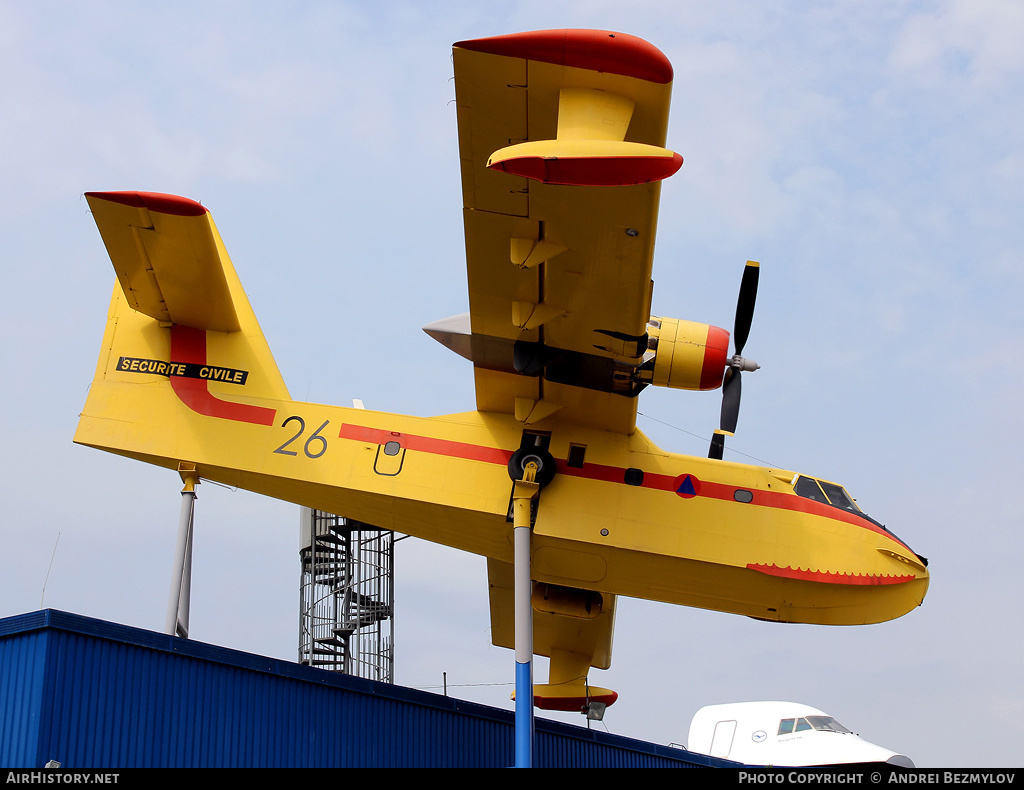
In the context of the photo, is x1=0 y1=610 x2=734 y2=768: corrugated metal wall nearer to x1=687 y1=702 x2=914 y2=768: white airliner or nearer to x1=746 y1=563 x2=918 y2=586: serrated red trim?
x1=746 y1=563 x2=918 y2=586: serrated red trim

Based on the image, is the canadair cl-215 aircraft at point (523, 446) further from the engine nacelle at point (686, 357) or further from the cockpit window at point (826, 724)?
the cockpit window at point (826, 724)

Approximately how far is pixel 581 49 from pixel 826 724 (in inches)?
633

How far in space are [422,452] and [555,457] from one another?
211 cm

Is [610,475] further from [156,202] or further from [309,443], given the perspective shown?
[156,202]

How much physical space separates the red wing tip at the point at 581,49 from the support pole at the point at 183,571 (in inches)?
320

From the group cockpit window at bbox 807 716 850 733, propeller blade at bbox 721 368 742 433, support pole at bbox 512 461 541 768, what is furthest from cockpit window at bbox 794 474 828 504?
cockpit window at bbox 807 716 850 733

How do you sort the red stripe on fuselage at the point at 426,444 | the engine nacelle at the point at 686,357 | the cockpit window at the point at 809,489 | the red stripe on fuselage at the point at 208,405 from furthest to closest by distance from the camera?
the cockpit window at the point at 809,489, the red stripe on fuselage at the point at 426,444, the red stripe on fuselage at the point at 208,405, the engine nacelle at the point at 686,357

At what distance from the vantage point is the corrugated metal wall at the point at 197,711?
36.0 ft

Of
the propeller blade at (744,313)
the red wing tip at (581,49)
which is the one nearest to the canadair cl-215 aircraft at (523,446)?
the propeller blade at (744,313)

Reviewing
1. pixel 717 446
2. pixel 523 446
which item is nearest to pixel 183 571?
pixel 523 446

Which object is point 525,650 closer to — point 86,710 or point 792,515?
point 792,515

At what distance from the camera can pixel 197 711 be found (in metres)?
12.5

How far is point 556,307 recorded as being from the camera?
43.5ft

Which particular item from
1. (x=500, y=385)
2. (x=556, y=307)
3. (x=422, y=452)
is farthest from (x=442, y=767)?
(x=556, y=307)
